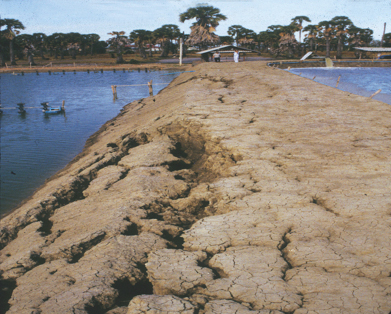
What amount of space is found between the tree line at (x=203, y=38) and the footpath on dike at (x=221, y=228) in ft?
157

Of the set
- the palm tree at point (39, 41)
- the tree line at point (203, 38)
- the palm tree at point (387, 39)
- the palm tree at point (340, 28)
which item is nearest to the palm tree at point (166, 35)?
the tree line at point (203, 38)

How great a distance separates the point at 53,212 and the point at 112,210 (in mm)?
1378

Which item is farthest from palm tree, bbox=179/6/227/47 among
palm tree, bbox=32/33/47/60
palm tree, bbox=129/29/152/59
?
palm tree, bbox=32/33/47/60

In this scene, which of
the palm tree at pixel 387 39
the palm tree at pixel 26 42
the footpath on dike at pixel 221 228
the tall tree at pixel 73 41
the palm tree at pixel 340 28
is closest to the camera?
the footpath on dike at pixel 221 228

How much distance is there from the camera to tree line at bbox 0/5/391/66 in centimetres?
5019

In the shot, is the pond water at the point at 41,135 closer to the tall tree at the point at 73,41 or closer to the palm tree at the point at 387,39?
the tall tree at the point at 73,41

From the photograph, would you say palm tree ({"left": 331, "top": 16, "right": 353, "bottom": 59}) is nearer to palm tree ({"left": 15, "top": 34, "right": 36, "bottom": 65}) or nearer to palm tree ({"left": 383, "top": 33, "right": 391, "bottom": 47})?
palm tree ({"left": 383, "top": 33, "right": 391, "bottom": 47})

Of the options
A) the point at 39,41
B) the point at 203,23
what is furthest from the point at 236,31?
the point at 39,41

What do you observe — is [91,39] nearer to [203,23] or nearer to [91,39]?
[91,39]

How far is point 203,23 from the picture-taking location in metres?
52.6

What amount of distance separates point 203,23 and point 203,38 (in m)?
3.88

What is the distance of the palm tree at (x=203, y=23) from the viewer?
50781mm

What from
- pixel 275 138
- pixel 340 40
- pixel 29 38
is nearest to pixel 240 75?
pixel 275 138

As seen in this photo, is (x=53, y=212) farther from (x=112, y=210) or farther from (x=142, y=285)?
(x=142, y=285)
